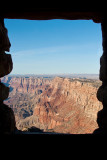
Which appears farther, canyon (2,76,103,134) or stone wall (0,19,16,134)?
canyon (2,76,103,134)

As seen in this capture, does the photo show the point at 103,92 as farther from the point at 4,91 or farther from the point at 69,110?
the point at 69,110

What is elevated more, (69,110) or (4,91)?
(4,91)

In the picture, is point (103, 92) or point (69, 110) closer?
point (103, 92)

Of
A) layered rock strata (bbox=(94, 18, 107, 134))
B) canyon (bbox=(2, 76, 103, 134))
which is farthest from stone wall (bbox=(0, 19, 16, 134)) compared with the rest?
canyon (bbox=(2, 76, 103, 134))

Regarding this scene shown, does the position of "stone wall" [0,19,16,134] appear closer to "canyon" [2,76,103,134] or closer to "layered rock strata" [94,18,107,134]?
"layered rock strata" [94,18,107,134]

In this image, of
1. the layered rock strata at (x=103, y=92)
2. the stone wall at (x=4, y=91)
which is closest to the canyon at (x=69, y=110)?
the stone wall at (x=4, y=91)

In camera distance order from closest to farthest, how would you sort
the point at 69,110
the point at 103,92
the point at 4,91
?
the point at 103,92 → the point at 4,91 → the point at 69,110

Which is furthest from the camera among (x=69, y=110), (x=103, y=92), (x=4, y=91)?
(x=69, y=110)

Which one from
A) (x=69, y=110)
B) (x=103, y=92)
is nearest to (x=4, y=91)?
(x=103, y=92)

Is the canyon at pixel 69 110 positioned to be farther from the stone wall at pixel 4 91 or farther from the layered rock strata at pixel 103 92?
the layered rock strata at pixel 103 92

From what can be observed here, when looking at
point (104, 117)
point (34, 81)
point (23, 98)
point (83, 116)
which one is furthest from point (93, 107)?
point (34, 81)

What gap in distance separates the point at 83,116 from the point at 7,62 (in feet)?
138
